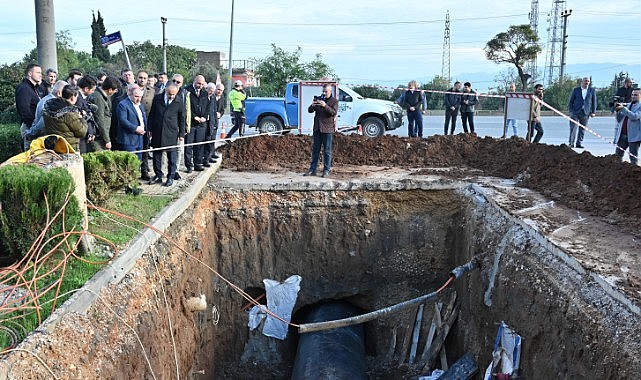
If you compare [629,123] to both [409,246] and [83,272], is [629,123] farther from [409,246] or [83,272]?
[83,272]

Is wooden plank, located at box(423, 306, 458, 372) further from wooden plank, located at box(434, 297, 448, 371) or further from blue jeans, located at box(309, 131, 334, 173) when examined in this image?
blue jeans, located at box(309, 131, 334, 173)

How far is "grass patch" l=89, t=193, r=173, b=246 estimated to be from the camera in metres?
6.34

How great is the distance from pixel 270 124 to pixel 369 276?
923 cm

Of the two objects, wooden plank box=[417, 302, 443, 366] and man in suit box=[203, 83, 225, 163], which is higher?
man in suit box=[203, 83, 225, 163]

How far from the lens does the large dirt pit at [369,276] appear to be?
4.85m

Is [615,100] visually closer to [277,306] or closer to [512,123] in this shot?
[512,123]

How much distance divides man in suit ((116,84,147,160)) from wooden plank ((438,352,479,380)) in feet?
19.3

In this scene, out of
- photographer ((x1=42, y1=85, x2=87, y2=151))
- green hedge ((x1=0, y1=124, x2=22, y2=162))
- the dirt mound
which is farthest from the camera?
green hedge ((x1=0, y1=124, x2=22, y2=162))

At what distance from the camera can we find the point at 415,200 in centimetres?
1012

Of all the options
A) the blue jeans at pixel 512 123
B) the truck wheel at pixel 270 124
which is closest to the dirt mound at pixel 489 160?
the blue jeans at pixel 512 123

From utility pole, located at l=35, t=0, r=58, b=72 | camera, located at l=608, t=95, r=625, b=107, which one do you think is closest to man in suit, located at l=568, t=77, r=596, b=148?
camera, located at l=608, t=95, r=625, b=107

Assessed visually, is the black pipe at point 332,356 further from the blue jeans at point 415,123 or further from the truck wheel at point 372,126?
the truck wheel at point 372,126

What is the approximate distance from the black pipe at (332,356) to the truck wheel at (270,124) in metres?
10.1

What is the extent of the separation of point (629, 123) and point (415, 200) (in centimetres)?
457
